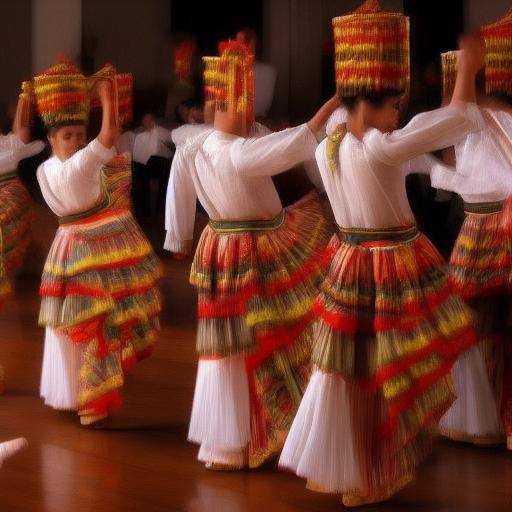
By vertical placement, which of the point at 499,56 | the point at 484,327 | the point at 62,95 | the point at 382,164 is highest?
the point at 499,56

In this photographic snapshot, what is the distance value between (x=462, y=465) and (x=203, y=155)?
1.23 meters

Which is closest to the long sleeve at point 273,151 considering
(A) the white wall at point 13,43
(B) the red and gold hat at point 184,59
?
(B) the red and gold hat at point 184,59

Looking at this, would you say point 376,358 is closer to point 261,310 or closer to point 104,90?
point 261,310

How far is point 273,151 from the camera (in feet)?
9.84

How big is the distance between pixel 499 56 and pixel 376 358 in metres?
0.96

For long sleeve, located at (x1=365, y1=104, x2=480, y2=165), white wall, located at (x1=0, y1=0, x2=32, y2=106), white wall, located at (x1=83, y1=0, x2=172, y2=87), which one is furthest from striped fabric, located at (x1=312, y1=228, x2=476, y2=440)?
white wall, located at (x1=0, y1=0, x2=32, y2=106)

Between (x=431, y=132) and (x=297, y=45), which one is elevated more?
(x=297, y=45)

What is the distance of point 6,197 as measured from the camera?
4.53m

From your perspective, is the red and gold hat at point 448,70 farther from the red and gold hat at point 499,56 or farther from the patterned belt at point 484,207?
the patterned belt at point 484,207

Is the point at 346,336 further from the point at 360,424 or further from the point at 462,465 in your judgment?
the point at 462,465

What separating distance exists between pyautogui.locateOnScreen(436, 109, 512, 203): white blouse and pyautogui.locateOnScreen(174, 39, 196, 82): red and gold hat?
48.3 inches

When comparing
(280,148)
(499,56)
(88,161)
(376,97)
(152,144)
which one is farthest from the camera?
(152,144)

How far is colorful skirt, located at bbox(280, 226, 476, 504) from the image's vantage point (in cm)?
280

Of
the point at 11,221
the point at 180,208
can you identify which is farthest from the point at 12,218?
the point at 180,208
